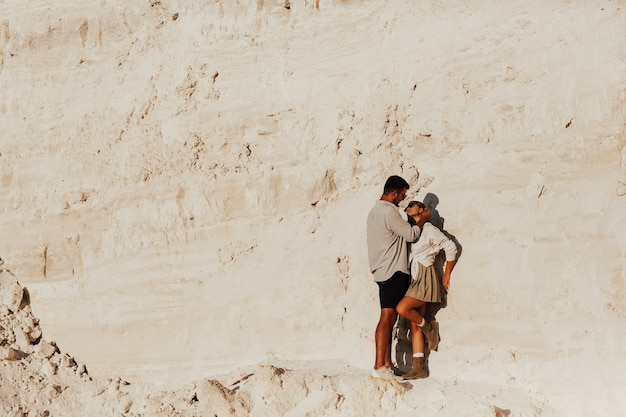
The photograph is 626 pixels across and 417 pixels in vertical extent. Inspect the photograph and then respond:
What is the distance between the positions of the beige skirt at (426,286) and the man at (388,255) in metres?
0.08

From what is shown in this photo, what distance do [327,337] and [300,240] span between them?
0.82 metres

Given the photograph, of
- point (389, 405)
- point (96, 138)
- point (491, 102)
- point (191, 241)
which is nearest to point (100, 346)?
point (191, 241)

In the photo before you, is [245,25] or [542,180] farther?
[245,25]

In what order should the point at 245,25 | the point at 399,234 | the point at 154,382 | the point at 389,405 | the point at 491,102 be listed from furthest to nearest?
the point at 245,25 < the point at 154,382 < the point at 491,102 < the point at 399,234 < the point at 389,405

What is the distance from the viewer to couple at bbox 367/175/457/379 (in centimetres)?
653

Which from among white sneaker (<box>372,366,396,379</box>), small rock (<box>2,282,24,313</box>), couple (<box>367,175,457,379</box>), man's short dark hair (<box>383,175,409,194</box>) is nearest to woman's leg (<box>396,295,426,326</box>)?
couple (<box>367,175,457,379</box>)

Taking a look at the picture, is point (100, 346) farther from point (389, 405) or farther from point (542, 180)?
point (542, 180)

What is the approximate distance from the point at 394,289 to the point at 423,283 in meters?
0.21

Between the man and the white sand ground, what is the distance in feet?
0.91

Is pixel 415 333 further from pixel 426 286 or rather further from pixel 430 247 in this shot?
pixel 430 247

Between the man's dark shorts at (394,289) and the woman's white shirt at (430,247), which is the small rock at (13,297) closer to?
the man's dark shorts at (394,289)

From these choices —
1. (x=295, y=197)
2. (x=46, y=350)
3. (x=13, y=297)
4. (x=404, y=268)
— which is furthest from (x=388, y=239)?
(x=13, y=297)

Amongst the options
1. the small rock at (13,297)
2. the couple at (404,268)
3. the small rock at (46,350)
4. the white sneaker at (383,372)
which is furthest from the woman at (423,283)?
the small rock at (13,297)

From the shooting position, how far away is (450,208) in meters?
6.93
